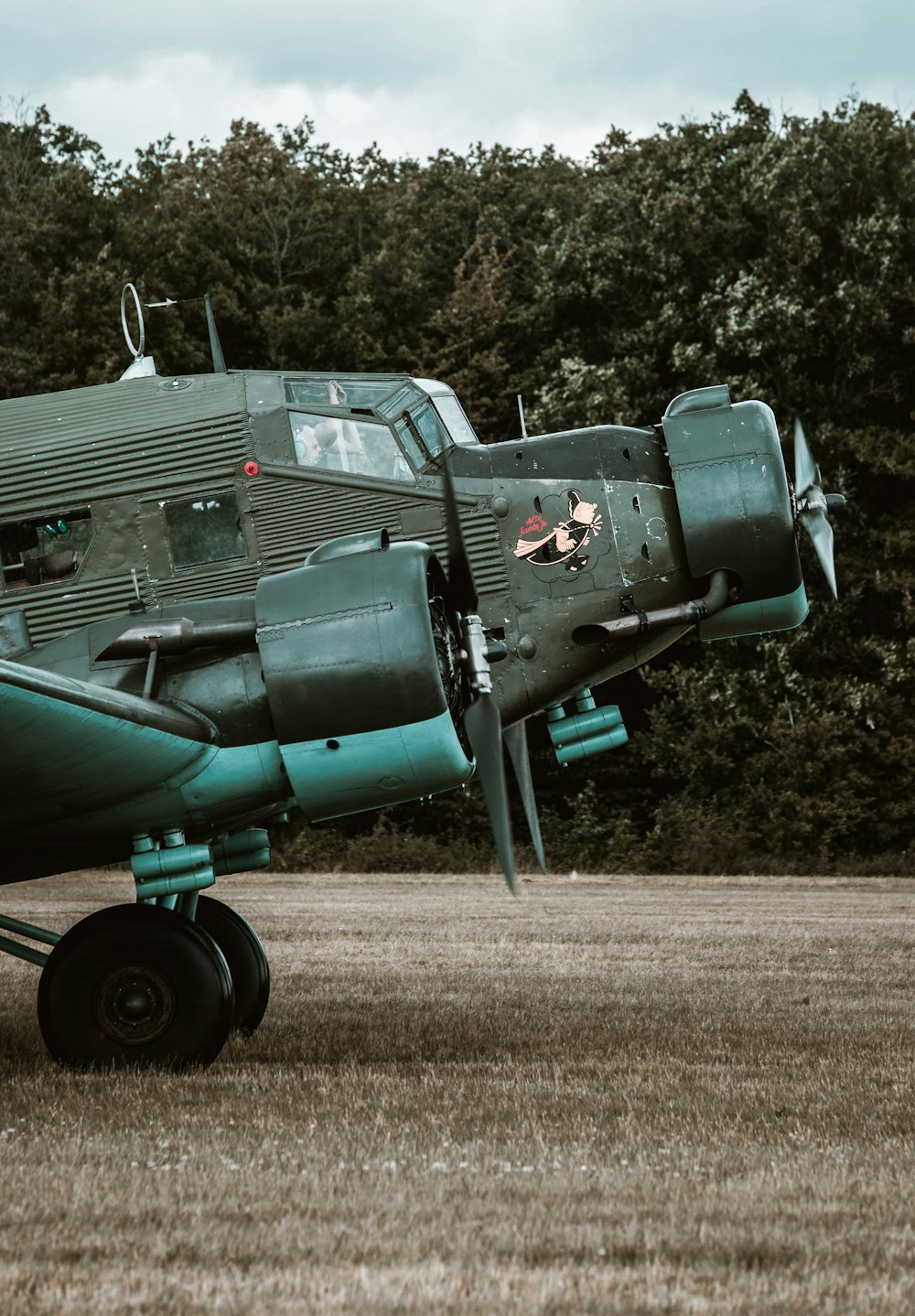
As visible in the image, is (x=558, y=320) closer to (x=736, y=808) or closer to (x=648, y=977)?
(x=736, y=808)

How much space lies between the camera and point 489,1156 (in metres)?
6.32

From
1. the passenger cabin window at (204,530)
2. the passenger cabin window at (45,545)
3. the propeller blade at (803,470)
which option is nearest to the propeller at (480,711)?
the passenger cabin window at (204,530)

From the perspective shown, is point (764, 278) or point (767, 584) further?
point (764, 278)

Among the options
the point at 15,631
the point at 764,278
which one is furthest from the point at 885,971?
the point at 764,278

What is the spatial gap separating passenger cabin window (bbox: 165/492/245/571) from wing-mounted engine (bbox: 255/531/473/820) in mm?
1186

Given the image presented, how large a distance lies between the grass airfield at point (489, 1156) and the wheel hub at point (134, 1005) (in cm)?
41

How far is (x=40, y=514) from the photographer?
10.1 meters

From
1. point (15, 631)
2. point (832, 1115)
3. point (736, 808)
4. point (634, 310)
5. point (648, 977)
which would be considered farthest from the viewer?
point (634, 310)

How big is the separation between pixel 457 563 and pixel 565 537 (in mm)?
1484

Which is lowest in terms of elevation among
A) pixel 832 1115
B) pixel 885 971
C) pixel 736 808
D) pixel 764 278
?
pixel 736 808

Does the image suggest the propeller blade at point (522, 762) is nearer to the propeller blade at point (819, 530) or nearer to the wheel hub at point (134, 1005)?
the propeller blade at point (819, 530)

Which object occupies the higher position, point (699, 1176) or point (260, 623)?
point (260, 623)

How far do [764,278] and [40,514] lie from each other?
2766 centimetres

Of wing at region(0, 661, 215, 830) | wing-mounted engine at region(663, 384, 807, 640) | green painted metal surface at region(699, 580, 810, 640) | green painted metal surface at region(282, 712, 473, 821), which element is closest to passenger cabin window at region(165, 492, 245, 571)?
wing at region(0, 661, 215, 830)
